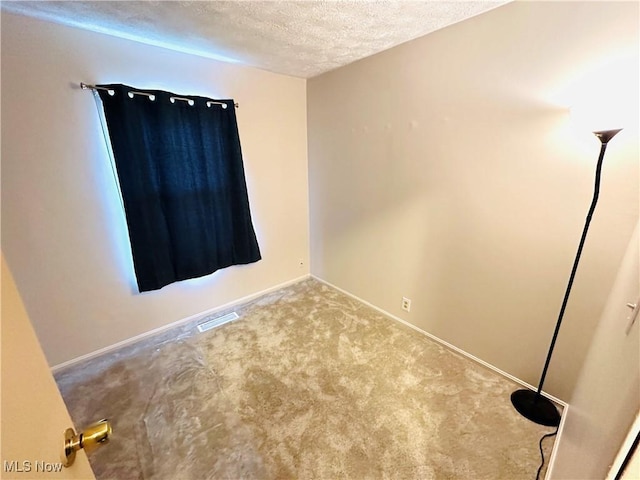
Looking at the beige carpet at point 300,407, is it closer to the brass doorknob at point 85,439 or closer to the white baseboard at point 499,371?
the white baseboard at point 499,371

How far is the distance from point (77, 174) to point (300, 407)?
2.15 metres

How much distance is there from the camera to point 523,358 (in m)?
1.83

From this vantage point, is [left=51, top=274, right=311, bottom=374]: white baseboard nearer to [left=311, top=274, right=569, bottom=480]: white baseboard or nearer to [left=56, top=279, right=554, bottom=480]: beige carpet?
[left=56, top=279, right=554, bottom=480]: beige carpet

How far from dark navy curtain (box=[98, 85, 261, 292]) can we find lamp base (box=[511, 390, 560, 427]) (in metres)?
2.43

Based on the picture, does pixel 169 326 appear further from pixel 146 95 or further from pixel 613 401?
pixel 613 401

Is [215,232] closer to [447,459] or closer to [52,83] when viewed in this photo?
[52,83]

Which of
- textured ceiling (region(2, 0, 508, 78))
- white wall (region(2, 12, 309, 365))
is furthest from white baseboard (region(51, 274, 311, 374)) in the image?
textured ceiling (region(2, 0, 508, 78))

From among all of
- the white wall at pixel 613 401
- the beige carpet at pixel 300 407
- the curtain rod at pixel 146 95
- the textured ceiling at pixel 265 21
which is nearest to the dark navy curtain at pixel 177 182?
the curtain rod at pixel 146 95

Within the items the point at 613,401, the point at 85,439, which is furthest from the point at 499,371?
the point at 85,439

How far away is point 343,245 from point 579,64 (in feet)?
6.90

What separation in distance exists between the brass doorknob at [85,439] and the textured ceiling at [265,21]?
1873mm

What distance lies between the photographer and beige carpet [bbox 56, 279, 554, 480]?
1396 mm

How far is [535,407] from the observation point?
1672 mm

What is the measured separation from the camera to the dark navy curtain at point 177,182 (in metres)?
1.98
